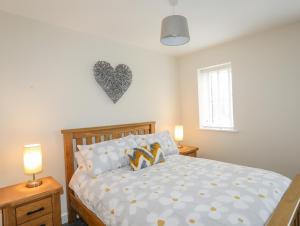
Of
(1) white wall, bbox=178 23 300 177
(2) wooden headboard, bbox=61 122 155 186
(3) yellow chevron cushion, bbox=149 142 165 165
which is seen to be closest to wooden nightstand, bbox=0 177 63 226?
(2) wooden headboard, bbox=61 122 155 186

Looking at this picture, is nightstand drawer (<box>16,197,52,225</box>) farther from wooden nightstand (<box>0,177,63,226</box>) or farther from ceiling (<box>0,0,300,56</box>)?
ceiling (<box>0,0,300,56</box>)

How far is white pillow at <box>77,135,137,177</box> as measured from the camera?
6.81ft

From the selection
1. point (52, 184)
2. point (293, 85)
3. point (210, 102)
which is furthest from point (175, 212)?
point (210, 102)

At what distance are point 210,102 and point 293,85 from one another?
1.28 metres

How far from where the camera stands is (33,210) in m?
1.77

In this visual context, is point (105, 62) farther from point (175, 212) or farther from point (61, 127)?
point (175, 212)

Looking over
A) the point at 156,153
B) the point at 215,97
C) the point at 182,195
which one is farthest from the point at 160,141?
the point at 215,97

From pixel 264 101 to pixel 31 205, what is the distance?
2.98 meters

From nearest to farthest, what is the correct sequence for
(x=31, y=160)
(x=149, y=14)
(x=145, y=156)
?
(x=31, y=160)
(x=149, y=14)
(x=145, y=156)

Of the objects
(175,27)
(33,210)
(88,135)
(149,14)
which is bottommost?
(33,210)

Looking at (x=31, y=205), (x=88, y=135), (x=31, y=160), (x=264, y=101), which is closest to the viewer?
(x=31, y=205)

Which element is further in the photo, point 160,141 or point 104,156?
point 160,141

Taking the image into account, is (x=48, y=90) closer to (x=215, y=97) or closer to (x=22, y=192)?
(x=22, y=192)

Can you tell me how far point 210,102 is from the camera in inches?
139
